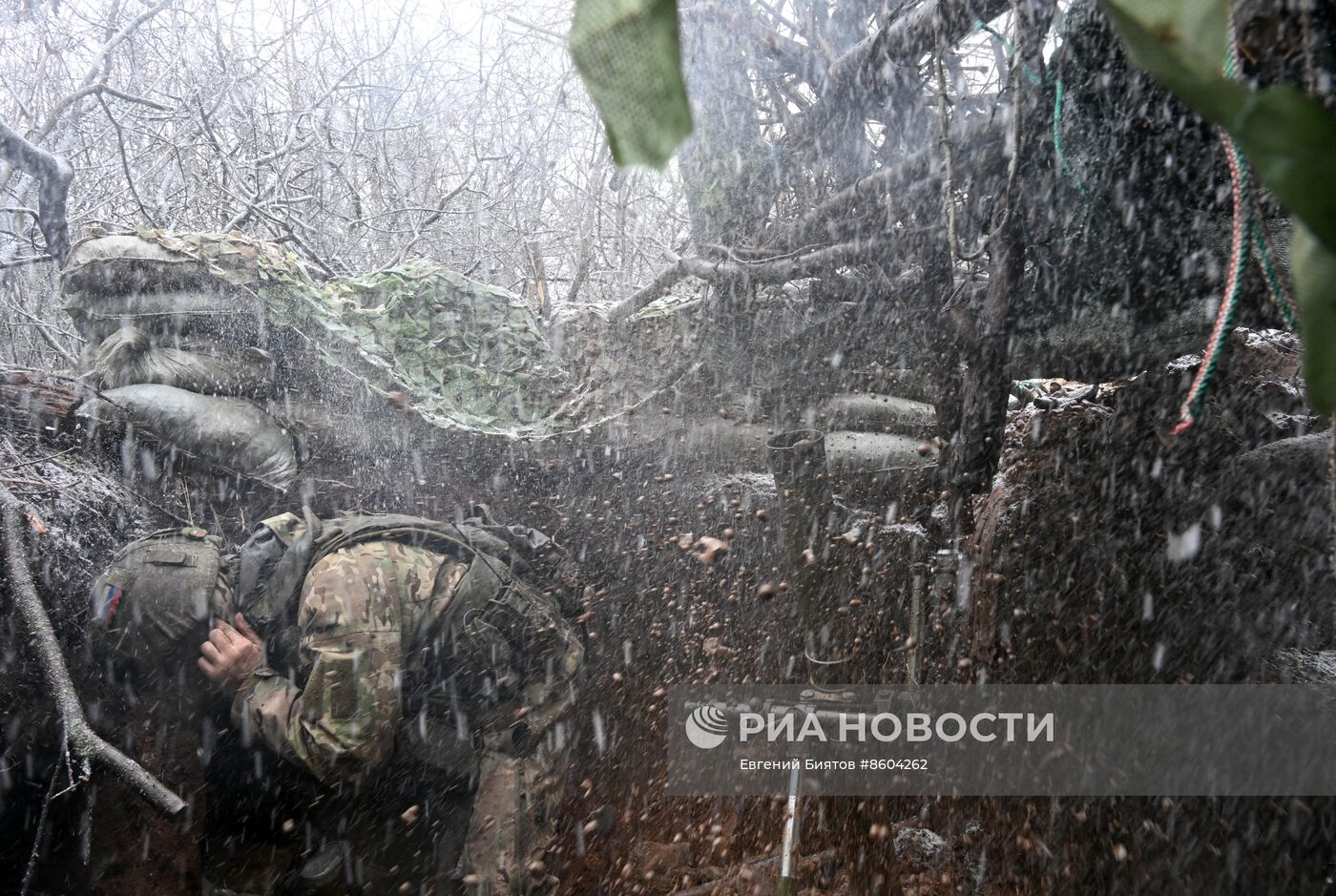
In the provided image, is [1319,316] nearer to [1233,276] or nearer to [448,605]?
[1233,276]

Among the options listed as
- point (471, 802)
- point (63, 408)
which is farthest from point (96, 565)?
point (471, 802)

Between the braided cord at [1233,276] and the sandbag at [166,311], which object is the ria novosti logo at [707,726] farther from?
the sandbag at [166,311]

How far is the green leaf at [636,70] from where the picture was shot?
10.3 inches

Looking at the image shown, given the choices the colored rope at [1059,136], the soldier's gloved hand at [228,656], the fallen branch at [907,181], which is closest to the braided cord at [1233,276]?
the colored rope at [1059,136]

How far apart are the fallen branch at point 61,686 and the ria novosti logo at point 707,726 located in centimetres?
144

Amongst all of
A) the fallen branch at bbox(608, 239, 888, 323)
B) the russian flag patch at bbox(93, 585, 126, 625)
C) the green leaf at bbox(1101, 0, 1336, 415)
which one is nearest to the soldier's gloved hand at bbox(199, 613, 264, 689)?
the russian flag patch at bbox(93, 585, 126, 625)

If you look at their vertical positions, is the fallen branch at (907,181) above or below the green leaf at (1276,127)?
above

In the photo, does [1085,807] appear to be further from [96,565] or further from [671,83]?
[96,565]

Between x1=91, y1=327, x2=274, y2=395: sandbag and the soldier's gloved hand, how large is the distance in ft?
4.34

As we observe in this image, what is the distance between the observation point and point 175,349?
2.95 meters

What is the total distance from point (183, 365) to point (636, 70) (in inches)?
131

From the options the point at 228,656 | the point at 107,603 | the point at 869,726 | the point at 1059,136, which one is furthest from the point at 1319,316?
the point at 107,603

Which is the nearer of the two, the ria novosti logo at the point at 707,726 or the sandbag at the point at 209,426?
the ria novosti logo at the point at 707,726

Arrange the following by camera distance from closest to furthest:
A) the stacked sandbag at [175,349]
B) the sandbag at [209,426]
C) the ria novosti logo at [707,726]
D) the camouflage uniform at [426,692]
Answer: the camouflage uniform at [426,692] < the ria novosti logo at [707,726] < the sandbag at [209,426] < the stacked sandbag at [175,349]
